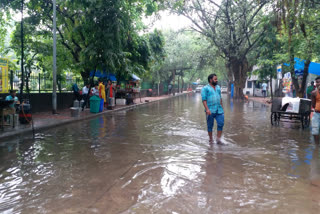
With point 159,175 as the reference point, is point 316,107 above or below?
above

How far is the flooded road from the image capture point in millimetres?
3920

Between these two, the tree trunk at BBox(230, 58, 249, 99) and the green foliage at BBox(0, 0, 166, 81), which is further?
the tree trunk at BBox(230, 58, 249, 99)

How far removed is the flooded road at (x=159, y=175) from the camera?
3.92 meters

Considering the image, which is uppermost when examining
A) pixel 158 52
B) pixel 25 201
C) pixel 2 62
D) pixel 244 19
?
pixel 244 19

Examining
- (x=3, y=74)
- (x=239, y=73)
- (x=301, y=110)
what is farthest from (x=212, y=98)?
(x=239, y=73)

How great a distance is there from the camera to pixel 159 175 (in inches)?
204

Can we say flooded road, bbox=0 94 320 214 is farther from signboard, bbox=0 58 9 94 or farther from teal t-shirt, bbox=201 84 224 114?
signboard, bbox=0 58 9 94

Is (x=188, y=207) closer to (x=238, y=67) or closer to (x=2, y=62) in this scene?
(x=2, y=62)

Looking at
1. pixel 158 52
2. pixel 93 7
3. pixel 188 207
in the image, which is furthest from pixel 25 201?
pixel 158 52

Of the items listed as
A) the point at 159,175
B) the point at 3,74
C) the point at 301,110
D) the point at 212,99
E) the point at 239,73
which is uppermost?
the point at 239,73

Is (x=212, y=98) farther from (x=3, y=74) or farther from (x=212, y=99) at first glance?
(x=3, y=74)

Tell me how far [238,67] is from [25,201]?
31.8 m

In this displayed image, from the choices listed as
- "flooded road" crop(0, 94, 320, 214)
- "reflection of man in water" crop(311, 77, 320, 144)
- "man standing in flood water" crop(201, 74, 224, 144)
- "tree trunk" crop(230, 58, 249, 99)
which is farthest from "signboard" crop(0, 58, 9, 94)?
"tree trunk" crop(230, 58, 249, 99)

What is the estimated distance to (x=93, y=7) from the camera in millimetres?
14430
